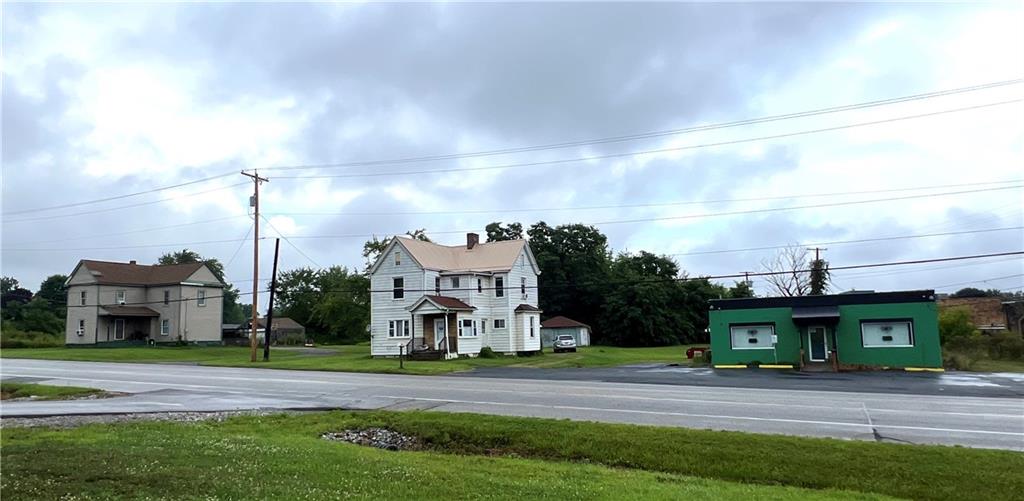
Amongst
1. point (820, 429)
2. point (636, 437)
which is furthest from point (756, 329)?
point (636, 437)

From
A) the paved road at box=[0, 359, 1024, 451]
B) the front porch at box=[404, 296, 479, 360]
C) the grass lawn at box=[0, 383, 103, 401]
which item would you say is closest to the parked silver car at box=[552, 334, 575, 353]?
the front porch at box=[404, 296, 479, 360]

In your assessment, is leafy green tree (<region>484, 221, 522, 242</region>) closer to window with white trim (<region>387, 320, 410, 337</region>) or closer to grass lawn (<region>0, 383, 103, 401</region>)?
window with white trim (<region>387, 320, 410, 337</region>)

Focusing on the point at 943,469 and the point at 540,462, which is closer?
the point at 943,469

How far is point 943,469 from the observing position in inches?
366

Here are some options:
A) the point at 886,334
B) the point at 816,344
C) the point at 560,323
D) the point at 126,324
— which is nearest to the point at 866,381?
the point at 886,334

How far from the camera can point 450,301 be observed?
45.9m

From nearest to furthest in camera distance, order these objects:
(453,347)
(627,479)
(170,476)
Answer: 1. (170,476)
2. (627,479)
3. (453,347)

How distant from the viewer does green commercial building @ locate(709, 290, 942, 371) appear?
3369 centimetres

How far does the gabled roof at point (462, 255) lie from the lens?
158 ft

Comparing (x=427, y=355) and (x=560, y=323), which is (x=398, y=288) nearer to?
(x=427, y=355)

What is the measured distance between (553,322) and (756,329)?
3929 cm

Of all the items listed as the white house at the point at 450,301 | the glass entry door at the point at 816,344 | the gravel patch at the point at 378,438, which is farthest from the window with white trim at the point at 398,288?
the gravel patch at the point at 378,438

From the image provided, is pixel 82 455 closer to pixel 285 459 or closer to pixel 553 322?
pixel 285 459

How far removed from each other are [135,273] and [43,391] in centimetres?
4913
